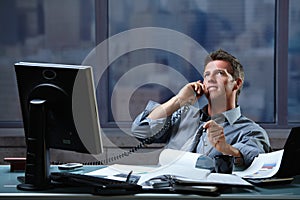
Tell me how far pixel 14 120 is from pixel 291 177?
2.14m

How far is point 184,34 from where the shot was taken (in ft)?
11.3

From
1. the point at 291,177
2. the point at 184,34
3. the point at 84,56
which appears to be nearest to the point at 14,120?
the point at 84,56

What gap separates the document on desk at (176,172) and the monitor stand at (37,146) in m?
0.25

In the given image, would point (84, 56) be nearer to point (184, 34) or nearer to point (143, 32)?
point (143, 32)

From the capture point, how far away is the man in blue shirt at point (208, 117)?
7.94 feet

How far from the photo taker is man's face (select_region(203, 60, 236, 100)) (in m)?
2.47

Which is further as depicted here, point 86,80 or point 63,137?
point 63,137

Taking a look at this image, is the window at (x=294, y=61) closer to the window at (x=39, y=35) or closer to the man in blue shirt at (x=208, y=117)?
the man in blue shirt at (x=208, y=117)

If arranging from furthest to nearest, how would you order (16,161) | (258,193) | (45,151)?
(16,161), (45,151), (258,193)

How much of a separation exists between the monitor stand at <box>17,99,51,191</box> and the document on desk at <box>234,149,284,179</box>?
2.23 feet

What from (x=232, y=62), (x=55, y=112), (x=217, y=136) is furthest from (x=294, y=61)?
(x=55, y=112)

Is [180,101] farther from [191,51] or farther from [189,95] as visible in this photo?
[191,51]

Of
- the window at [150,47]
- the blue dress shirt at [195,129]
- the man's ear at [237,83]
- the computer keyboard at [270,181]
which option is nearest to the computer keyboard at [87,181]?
the computer keyboard at [270,181]

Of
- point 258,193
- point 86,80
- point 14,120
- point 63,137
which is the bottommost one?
point 14,120
